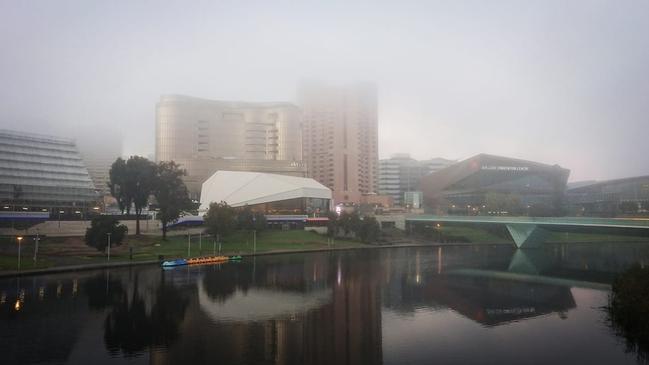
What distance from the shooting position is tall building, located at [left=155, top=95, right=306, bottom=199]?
18438cm

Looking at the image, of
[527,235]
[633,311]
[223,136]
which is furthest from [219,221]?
[223,136]

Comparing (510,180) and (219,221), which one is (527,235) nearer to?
(219,221)

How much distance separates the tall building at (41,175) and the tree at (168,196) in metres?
33.8

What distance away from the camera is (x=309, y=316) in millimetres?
39469

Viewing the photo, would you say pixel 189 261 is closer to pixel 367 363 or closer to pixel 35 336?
pixel 35 336

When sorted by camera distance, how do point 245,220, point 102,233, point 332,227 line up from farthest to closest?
point 332,227
point 245,220
point 102,233

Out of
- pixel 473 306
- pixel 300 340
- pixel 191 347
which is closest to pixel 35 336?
pixel 191 347

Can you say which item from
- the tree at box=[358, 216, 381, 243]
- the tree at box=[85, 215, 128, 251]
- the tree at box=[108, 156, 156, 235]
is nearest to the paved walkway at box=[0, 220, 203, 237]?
the tree at box=[108, 156, 156, 235]

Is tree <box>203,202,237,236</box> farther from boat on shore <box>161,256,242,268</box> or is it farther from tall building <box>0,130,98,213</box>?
tall building <box>0,130,98,213</box>

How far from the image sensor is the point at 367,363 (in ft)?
91.0

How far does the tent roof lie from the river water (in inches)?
2140

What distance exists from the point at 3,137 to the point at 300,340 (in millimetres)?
106767

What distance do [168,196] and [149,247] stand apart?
11264 mm

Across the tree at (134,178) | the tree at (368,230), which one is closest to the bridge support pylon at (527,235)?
the tree at (368,230)
